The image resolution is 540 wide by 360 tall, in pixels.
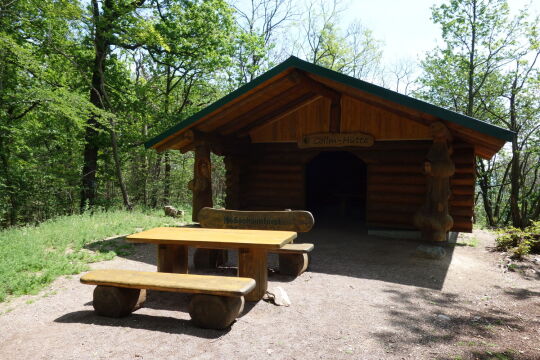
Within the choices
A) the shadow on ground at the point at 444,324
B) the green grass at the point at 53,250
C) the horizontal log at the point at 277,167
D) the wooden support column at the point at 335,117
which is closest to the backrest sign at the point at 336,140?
the wooden support column at the point at 335,117

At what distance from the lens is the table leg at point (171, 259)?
511cm

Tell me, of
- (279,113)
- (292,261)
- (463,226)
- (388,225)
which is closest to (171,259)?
(292,261)

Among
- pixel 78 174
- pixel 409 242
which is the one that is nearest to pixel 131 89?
pixel 78 174

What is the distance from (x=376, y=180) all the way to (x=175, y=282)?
24.9 feet

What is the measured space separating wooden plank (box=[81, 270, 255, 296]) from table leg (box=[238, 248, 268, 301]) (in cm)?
74

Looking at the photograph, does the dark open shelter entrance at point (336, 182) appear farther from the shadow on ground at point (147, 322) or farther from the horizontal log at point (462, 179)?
the shadow on ground at point (147, 322)

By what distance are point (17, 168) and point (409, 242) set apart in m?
17.5

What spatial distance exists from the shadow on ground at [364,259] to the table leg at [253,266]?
1.26m

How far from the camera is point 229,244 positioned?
4.34m

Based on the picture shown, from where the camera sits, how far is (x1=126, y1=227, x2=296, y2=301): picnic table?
4.35 meters

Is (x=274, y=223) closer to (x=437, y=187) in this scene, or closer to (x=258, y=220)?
(x=258, y=220)

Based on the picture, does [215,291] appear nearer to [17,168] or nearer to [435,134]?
[435,134]

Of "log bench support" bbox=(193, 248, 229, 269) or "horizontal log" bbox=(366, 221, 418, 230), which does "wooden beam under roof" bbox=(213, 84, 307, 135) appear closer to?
"log bench support" bbox=(193, 248, 229, 269)

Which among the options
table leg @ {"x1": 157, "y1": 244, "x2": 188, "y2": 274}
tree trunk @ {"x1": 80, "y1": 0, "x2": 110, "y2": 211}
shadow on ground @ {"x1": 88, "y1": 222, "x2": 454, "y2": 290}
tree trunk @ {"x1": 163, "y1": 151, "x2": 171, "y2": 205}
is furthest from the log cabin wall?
tree trunk @ {"x1": 163, "y1": 151, "x2": 171, "y2": 205}
